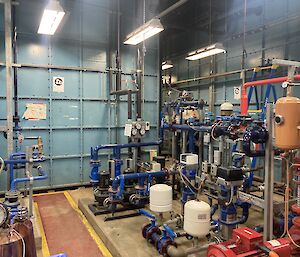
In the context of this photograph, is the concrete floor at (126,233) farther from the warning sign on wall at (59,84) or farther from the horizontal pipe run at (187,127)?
the warning sign on wall at (59,84)

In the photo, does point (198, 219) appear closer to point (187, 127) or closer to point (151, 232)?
point (151, 232)

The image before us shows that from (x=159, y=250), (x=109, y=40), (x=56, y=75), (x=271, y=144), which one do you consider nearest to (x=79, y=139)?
(x=56, y=75)

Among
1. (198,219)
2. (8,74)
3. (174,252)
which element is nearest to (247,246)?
(198,219)

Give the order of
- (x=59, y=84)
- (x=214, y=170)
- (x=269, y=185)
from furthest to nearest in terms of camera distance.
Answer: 1. (x=59, y=84)
2. (x=214, y=170)
3. (x=269, y=185)

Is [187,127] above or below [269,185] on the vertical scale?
above

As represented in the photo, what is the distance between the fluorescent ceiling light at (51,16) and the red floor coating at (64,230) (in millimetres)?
3534

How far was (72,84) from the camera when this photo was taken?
6.53 meters

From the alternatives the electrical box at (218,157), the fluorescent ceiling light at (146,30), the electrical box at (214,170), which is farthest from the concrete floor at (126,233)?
the fluorescent ceiling light at (146,30)

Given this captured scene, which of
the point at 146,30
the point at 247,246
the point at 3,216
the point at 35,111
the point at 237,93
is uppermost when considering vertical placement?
the point at 146,30

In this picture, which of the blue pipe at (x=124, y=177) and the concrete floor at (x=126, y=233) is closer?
the concrete floor at (x=126, y=233)

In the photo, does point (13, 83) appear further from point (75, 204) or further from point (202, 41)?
point (202, 41)

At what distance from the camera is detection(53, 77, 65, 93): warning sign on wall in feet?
20.8

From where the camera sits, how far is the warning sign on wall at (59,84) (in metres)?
6.33

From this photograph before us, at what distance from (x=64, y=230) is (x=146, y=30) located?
13.1 feet
